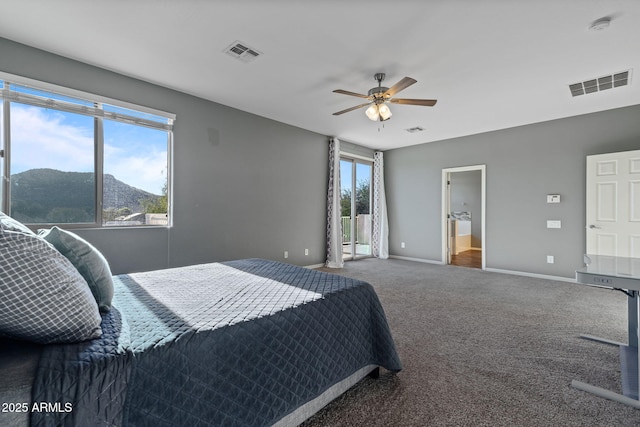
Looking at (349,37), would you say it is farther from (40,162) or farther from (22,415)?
(40,162)

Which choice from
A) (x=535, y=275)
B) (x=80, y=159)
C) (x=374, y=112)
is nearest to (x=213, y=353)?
(x=374, y=112)

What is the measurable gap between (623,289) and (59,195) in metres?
4.74

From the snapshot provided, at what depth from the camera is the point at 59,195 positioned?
283cm

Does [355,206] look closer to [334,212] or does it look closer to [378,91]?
[334,212]

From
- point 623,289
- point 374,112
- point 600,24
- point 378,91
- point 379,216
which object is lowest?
point 623,289

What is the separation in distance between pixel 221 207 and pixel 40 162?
192 centimetres

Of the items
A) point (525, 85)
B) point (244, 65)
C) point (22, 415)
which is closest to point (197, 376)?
point (22, 415)

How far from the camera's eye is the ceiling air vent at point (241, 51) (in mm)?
2576

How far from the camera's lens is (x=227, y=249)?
4.04 m

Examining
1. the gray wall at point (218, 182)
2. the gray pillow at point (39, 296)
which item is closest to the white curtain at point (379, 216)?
the gray wall at point (218, 182)

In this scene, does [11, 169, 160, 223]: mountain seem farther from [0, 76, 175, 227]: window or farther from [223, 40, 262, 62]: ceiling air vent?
[223, 40, 262, 62]: ceiling air vent

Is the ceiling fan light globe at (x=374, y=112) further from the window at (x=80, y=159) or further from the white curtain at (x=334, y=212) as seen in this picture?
the window at (x=80, y=159)

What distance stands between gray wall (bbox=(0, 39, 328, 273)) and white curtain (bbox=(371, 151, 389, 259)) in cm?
169

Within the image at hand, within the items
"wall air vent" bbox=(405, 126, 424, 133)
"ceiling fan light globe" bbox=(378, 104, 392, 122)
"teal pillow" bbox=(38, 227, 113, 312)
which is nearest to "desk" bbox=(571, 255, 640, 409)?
"ceiling fan light globe" bbox=(378, 104, 392, 122)
